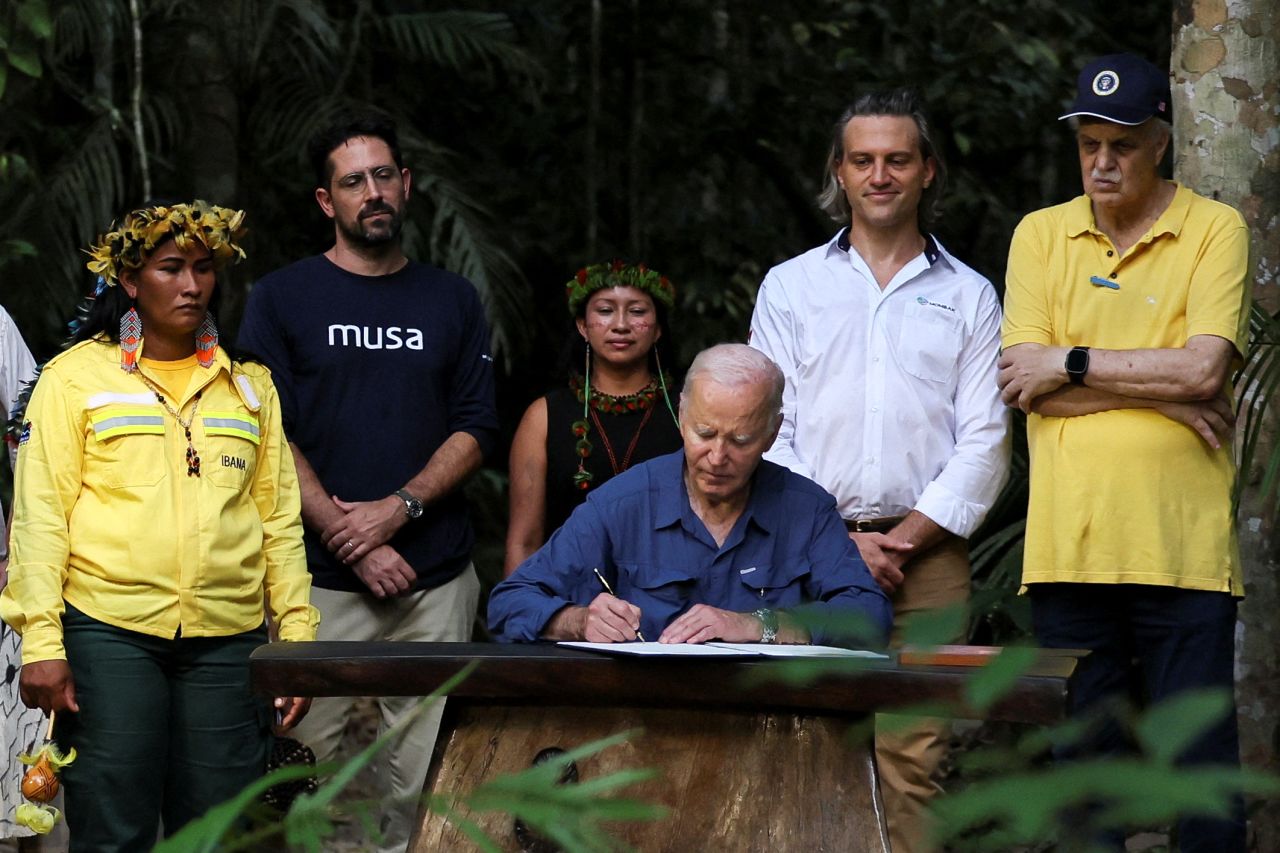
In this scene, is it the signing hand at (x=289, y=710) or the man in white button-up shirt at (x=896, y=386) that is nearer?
the signing hand at (x=289, y=710)

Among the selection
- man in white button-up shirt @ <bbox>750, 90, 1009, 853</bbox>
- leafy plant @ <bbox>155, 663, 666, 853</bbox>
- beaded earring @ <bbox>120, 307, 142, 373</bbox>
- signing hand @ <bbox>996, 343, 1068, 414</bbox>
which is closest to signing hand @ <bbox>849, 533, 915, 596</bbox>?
man in white button-up shirt @ <bbox>750, 90, 1009, 853</bbox>

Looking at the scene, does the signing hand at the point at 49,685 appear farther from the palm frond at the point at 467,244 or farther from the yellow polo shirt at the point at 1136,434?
the palm frond at the point at 467,244

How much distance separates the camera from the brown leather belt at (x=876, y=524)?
430 centimetres

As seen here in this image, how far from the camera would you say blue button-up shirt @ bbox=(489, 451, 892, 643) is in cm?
356

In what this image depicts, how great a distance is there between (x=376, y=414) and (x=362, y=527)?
0.32m

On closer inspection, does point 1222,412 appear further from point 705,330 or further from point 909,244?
point 705,330

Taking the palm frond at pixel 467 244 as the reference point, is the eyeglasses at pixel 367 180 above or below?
above

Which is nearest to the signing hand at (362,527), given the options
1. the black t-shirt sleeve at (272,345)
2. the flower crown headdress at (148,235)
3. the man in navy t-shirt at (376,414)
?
the man in navy t-shirt at (376,414)

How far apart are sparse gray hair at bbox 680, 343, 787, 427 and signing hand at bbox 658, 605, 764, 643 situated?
0.45m

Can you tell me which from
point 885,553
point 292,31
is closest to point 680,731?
point 885,553

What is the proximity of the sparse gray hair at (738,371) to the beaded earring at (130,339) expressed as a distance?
1.26 metres

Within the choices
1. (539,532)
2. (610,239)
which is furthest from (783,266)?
(610,239)

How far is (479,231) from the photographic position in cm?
711

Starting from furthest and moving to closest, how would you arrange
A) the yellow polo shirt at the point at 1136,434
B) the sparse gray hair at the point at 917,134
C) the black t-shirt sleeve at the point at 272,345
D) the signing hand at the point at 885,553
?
1. the black t-shirt sleeve at the point at 272,345
2. the sparse gray hair at the point at 917,134
3. the signing hand at the point at 885,553
4. the yellow polo shirt at the point at 1136,434
